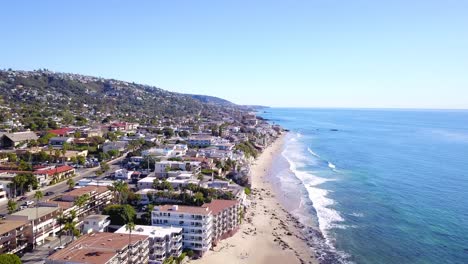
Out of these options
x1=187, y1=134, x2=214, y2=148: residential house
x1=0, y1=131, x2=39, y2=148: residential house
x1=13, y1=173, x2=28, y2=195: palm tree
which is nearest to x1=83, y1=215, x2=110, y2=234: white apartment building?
x1=13, y1=173, x2=28, y2=195: palm tree

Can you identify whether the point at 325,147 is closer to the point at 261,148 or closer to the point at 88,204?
the point at 261,148

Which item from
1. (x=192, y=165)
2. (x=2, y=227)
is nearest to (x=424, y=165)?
(x=192, y=165)

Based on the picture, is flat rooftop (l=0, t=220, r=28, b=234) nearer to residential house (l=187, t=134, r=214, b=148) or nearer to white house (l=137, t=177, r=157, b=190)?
white house (l=137, t=177, r=157, b=190)

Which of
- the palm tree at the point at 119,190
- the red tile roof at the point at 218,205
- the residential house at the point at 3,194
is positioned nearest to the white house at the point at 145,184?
the palm tree at the point at 119,190

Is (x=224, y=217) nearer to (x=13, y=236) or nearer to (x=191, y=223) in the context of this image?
(x=191, y=223)

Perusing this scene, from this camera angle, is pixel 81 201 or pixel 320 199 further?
pixel 320 199

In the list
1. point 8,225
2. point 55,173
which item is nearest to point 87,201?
point 8,225
